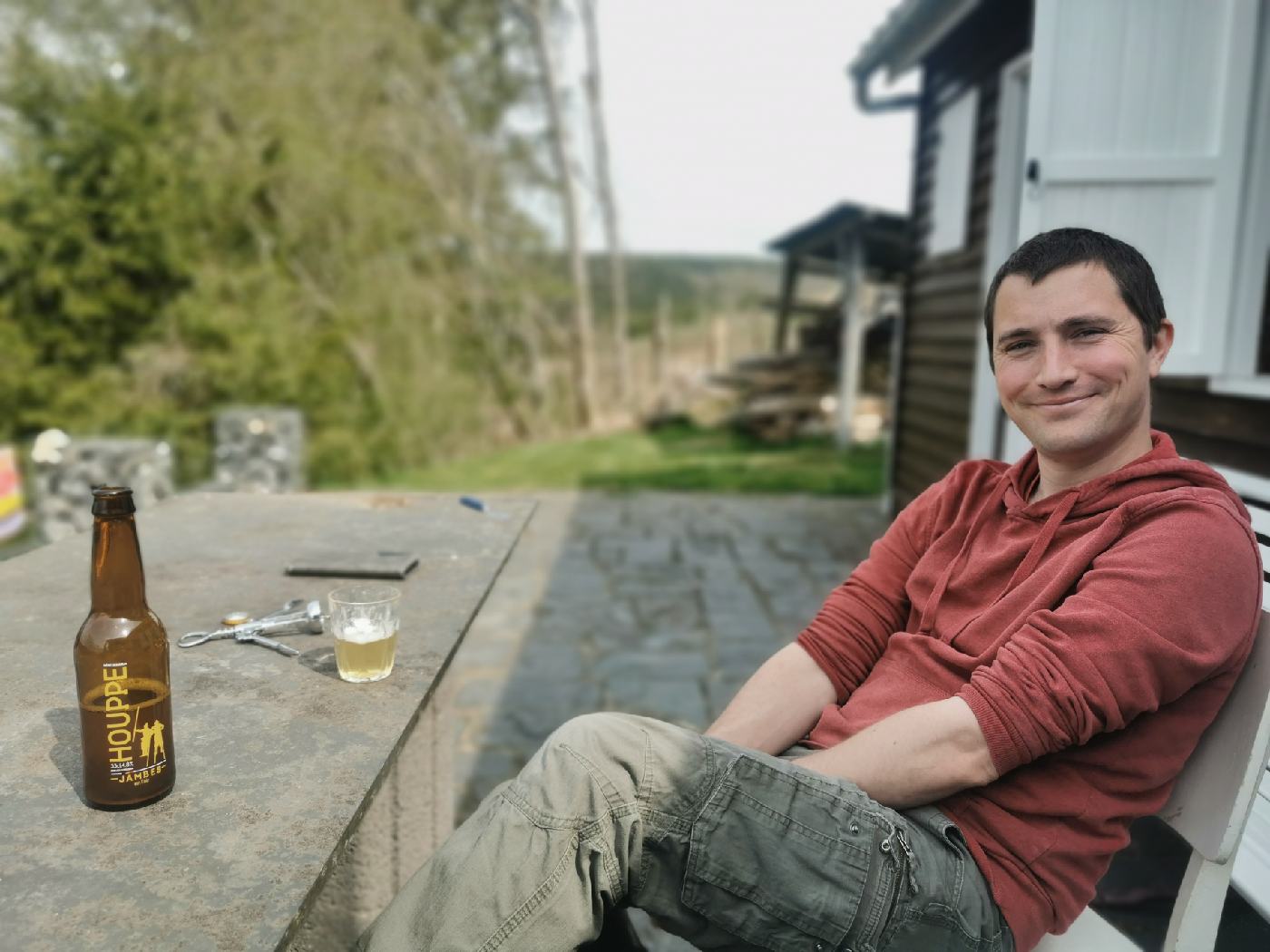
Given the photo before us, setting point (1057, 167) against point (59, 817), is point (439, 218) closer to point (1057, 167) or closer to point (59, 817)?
point (1057, 167)

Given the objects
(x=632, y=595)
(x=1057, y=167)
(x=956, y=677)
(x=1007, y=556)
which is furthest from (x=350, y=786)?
(x=632, y=595)

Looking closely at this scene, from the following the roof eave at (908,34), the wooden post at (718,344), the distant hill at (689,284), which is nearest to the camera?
the roof eave at (908,34)

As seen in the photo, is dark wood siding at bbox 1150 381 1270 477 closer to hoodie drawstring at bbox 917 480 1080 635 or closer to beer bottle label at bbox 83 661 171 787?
hoodie drawstring at bbox 917 480 1080 635

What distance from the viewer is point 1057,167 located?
113 inches

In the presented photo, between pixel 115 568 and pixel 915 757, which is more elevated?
pixel 115 568

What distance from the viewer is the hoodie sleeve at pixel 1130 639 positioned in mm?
1191

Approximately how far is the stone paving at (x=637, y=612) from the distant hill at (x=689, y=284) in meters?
7.59

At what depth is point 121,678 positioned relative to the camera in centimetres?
100

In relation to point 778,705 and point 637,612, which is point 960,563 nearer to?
point 778,705

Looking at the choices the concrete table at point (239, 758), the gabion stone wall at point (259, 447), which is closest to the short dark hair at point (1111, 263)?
the concrete table at point (239, 758)

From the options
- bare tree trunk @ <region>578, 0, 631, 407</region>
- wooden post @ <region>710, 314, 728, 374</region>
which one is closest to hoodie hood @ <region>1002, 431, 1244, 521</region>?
bare tree trunk @ <region>578, 0, 631, 407</region>

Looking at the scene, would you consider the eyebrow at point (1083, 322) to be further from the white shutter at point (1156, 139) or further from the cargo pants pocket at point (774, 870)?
the white shutter at point (1156, 139)

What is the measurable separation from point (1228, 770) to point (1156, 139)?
229cm

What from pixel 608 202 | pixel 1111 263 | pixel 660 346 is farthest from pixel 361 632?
pixel 660 346
